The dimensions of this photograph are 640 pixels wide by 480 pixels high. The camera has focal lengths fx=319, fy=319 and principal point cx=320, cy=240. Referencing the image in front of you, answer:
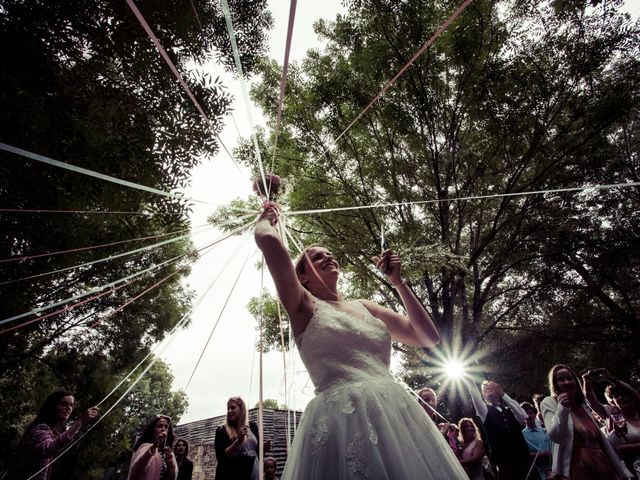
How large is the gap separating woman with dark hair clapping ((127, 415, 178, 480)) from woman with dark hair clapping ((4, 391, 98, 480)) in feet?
2.10

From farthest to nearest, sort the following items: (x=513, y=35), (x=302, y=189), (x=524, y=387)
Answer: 1. (x=524, y=387)
2. (x=302, y=189)
3. (x=513, y=35)

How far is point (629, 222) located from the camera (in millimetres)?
8953

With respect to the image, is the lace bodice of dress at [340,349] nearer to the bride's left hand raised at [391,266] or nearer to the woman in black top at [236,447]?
the bride's left hand raised at [391,266]

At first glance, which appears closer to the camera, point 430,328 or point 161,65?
point 430,328

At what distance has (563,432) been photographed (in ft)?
9.27

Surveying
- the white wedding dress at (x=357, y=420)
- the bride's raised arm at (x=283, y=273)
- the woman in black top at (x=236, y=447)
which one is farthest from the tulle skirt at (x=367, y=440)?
the woman in black top at (x=236, y=447)

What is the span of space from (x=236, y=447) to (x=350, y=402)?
2978 mm

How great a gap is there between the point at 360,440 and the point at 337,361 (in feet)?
1.10

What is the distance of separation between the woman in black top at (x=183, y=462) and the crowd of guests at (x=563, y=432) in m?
3.24

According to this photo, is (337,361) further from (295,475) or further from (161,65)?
(161,65)

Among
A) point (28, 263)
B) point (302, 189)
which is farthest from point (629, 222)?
point (28, 263)

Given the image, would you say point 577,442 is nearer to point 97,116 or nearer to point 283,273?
point 283,273

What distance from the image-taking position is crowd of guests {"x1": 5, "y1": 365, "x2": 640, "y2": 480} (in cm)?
278

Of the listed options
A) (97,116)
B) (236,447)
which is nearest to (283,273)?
(236,447)
